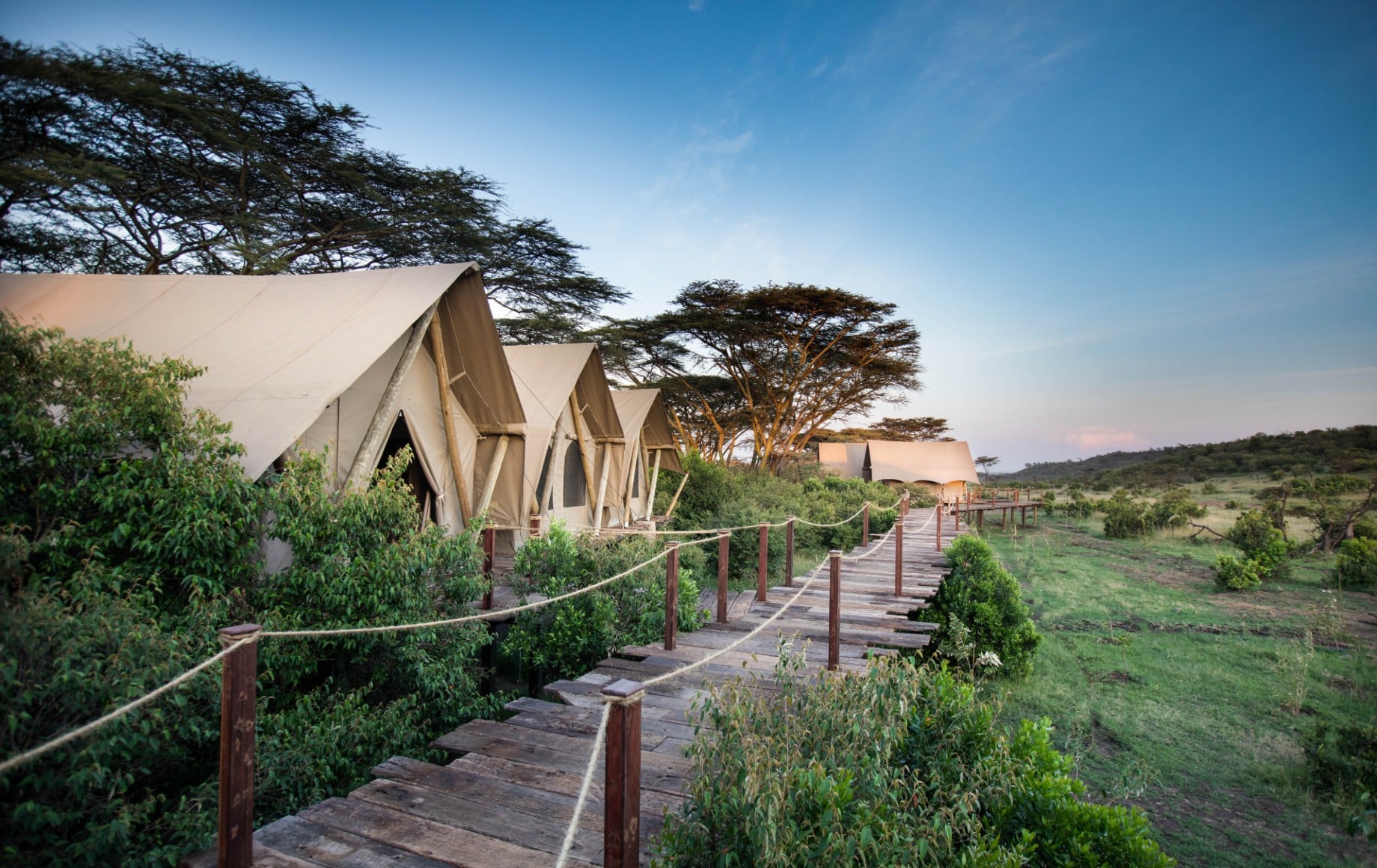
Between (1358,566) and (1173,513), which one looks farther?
(1173,513)

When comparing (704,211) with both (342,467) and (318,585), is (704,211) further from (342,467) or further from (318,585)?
(318,585)

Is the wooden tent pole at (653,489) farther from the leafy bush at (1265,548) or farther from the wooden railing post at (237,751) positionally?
the wooden railing post at (237,751)

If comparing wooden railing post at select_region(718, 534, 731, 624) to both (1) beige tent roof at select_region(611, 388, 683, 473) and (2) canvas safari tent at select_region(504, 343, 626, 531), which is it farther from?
(1) beige tent roof at select_region(611, 388, 683, 473)

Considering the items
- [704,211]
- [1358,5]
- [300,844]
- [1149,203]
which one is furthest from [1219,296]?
[300,844]

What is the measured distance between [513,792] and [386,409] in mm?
5377

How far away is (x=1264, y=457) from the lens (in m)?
38.2

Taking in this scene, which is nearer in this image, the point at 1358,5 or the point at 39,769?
the point at 39,769

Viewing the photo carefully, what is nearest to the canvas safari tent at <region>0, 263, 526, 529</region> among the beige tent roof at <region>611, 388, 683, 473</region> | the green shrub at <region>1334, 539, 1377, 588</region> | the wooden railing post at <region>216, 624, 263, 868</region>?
the wooden railing post at <region>216, 624, 263, 868</region>

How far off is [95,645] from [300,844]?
127 centimetres

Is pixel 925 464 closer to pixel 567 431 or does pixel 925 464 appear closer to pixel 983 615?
pixel 567 431

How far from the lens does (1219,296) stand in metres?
16.4

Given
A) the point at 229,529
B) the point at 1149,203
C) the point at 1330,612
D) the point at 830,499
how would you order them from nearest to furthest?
the point at 229,529 < the point at 1330,612 < the point at 1149,203 < the point at 830,499

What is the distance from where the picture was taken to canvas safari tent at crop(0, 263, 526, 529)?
6340mm

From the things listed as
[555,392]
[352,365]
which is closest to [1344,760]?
[352,365]
